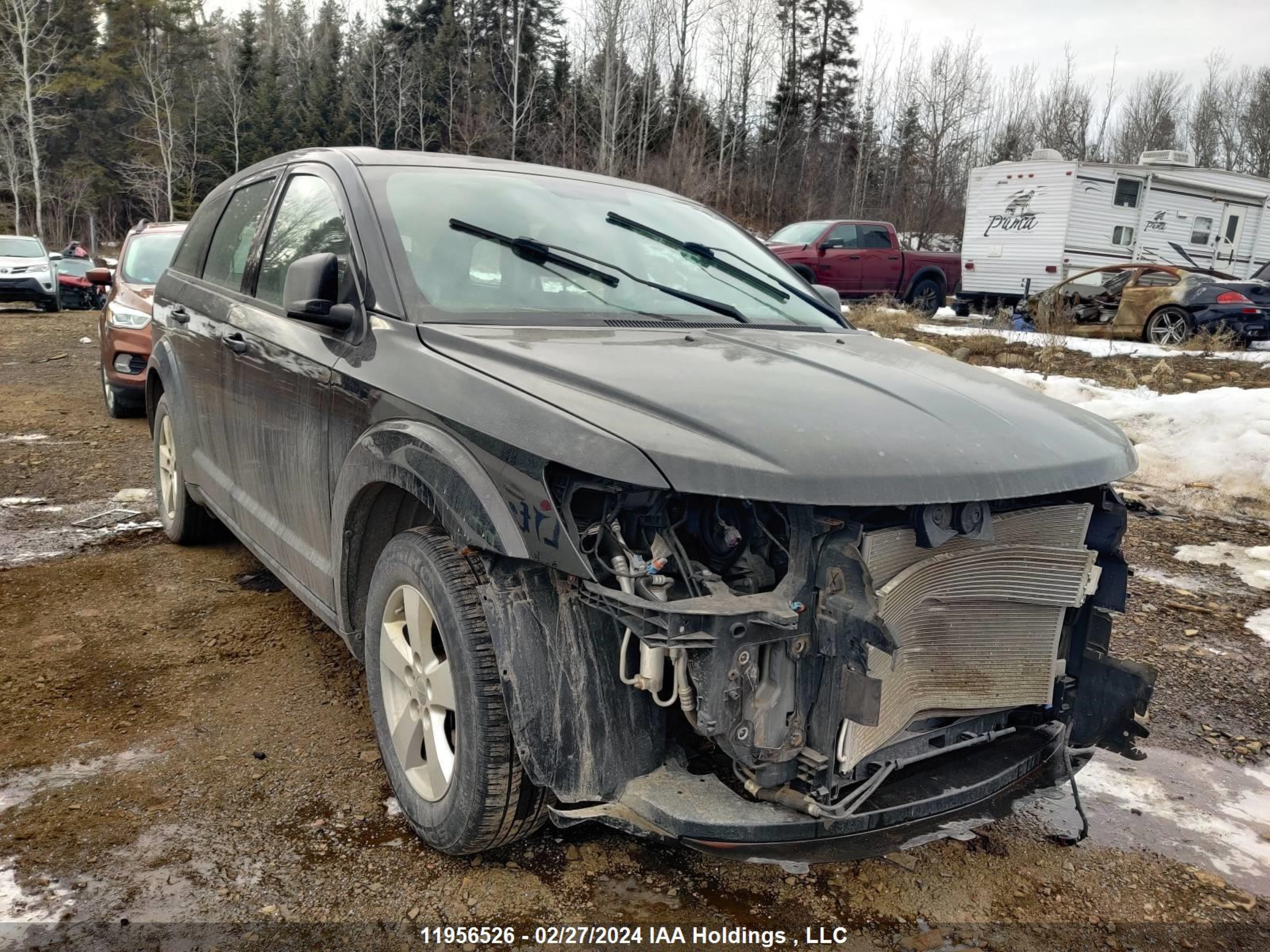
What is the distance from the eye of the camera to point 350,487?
2551 mm

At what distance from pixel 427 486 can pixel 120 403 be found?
22.7 ft

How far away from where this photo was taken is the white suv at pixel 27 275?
17.6 m

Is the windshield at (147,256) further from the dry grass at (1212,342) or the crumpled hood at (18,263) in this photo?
the dry grass at (1212,342)

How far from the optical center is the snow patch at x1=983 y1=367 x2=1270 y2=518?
6527 mm

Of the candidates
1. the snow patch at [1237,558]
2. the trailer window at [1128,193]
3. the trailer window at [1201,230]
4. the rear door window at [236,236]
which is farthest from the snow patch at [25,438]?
the trailer window at [1201,230]

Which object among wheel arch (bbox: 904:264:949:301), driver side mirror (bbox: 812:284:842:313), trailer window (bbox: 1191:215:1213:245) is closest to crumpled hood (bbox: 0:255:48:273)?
wheel arch (bbox: 904:264:949:301)

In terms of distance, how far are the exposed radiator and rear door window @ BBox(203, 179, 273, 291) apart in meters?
2.78

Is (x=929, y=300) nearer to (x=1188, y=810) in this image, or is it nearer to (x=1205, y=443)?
(x=1205, y=443)

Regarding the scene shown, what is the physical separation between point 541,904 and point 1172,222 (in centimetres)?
2169

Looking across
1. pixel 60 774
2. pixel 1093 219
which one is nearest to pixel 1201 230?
pixel 1093 219

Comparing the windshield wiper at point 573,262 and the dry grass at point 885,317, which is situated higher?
the windshield wiper at point 573,262

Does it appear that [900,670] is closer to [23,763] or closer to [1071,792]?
[1071,792]

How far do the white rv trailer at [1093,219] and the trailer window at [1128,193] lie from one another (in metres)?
0.02

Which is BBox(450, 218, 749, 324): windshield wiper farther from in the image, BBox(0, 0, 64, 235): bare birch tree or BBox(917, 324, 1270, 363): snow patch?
BBox(0, 0, 64, 235): bare birch tree
